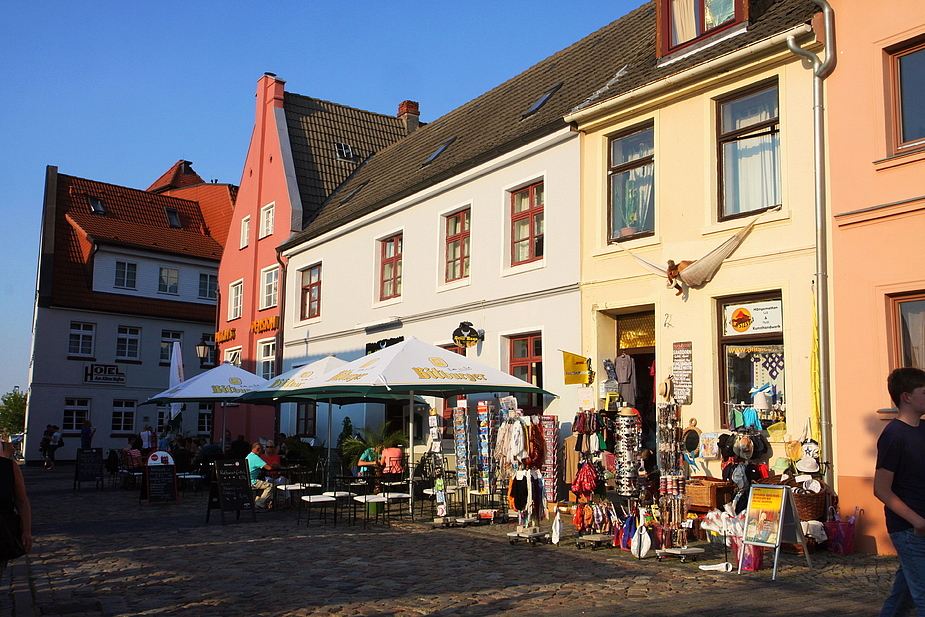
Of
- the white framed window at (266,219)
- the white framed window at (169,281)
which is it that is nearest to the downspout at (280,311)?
the white framed window at (266,219)

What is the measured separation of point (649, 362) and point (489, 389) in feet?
8.76

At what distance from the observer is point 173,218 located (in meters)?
43.9

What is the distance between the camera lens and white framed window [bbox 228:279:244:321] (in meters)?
29.4

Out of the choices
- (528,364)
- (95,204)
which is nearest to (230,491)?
(528,364)

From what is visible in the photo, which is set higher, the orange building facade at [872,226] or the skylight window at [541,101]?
the skylight window at [541,101]

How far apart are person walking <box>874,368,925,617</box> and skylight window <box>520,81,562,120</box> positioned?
13155 mm

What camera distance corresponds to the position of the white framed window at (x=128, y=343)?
37156 millimetres

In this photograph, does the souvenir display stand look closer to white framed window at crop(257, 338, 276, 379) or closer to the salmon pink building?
the salmon pink building

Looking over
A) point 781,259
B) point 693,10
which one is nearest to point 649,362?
point 781,259

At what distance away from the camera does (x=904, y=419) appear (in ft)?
16.0

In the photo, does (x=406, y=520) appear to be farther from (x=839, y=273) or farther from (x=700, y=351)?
(x=839, y=273)

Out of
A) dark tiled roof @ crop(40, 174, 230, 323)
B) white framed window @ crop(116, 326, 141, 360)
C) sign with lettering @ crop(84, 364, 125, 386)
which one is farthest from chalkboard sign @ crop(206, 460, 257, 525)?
white framed window @ crop(116, 326, 141, 360)

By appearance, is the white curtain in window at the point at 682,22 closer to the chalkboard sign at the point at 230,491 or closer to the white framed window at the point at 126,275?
the chalkboard sign at the point at 230,491

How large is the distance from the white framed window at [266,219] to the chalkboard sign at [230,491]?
47.5ft
